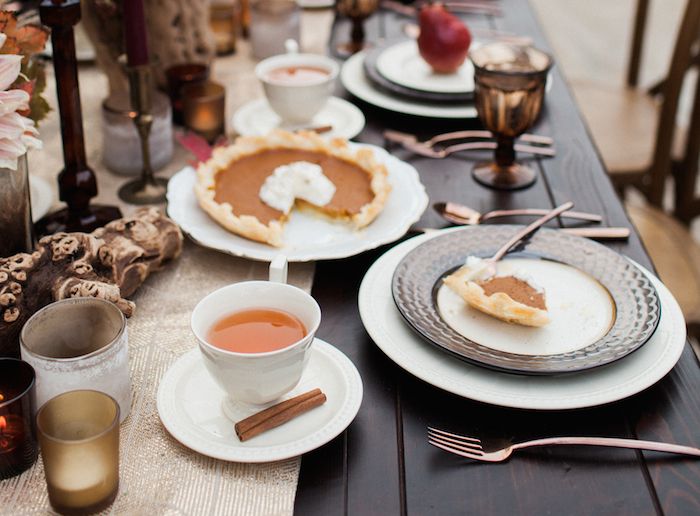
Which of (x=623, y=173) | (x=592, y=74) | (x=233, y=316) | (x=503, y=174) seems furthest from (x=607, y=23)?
(x=233, y=316)

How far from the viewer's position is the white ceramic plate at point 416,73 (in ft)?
5.82

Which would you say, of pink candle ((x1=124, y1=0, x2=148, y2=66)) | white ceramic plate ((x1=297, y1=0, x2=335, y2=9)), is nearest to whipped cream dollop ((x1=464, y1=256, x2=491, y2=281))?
pink candle ((x1=124, y1=0, x2=148, y2=66))

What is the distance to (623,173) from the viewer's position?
8.00 feet

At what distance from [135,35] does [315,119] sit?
496 mm

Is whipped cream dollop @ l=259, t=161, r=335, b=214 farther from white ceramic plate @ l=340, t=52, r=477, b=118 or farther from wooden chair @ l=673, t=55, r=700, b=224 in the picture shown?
wooden chair @ l=673, t=55, r=700, b=224

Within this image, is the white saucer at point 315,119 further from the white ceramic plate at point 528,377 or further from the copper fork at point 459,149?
the white ceramic plate at point 528,377

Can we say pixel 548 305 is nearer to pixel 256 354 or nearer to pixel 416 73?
pixel 256 354

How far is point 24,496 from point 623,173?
2025 millimetres

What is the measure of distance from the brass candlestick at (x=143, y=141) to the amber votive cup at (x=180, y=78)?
241mm

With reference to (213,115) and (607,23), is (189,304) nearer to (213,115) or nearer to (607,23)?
(213,115)

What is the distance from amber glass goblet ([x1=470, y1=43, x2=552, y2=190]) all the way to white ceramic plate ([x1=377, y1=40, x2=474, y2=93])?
0.61ft

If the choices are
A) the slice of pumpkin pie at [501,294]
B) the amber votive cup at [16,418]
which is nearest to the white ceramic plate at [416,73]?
the slice of pumpkin pie at [501,294]

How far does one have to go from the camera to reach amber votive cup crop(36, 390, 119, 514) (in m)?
0.77

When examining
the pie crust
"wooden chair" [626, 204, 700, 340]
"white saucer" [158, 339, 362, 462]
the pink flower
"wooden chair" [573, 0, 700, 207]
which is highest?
the pink flower
